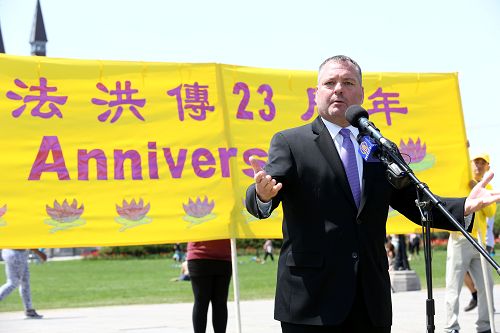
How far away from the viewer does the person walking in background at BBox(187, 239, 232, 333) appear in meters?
8.09

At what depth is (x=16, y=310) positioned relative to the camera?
15523 mm

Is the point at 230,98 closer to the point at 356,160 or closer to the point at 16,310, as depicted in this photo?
the point at 356,160

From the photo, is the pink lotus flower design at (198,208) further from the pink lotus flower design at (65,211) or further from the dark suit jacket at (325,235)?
the dark suit jacket at (325,235)

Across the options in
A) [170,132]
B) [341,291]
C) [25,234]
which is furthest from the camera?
[170,132]

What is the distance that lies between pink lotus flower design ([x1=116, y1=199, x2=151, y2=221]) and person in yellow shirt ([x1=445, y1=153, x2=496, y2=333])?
3903 mm

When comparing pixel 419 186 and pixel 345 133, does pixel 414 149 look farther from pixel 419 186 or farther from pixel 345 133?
pixel 419 186

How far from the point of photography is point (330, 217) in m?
4.01

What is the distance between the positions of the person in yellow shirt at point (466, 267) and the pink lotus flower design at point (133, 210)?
154 inches

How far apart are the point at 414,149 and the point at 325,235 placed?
193 inches

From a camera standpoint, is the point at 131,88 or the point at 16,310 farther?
the point at 16,310

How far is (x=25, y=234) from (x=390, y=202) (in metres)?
4.05

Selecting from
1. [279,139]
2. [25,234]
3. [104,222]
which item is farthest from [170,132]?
[279,139]


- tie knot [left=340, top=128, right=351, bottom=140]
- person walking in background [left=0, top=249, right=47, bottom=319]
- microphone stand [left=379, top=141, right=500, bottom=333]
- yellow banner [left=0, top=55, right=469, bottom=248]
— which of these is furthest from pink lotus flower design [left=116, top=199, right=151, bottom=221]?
person walking in background [left=0, top=249, right=47, bottom=319]

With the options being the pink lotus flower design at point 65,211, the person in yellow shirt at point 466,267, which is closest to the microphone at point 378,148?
the pink lotus flower design at point 65,211
